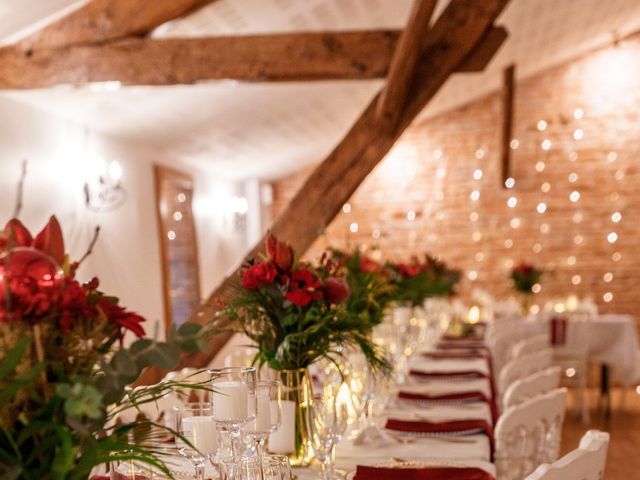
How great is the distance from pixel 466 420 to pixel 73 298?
1.78 metres

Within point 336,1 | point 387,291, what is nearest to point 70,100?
point 336,1

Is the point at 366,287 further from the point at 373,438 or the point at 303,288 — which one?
the point at 303,288

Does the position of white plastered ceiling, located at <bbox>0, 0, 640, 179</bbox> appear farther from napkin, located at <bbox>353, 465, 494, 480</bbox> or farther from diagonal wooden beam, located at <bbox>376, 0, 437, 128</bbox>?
napkin, located at <bbox>353, 465, 494, 480</bbox>

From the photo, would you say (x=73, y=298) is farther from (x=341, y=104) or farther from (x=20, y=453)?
(x=341, y=104)

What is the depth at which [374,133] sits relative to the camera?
4605 mm

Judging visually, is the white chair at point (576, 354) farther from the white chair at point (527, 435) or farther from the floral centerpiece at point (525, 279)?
the white chair at point (527, 435)

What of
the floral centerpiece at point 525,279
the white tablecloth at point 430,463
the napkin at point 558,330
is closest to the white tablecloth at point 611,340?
the napkin at point 558,330

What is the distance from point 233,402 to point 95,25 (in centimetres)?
311

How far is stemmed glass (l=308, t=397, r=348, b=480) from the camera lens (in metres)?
1.95

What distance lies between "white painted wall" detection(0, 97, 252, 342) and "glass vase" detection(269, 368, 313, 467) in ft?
5.13

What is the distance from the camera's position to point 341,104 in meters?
7.00

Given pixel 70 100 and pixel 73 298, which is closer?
pixel 73 298

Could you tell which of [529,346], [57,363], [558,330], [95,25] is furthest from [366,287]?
[558,330]

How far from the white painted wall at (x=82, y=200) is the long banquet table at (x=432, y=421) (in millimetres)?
1291
